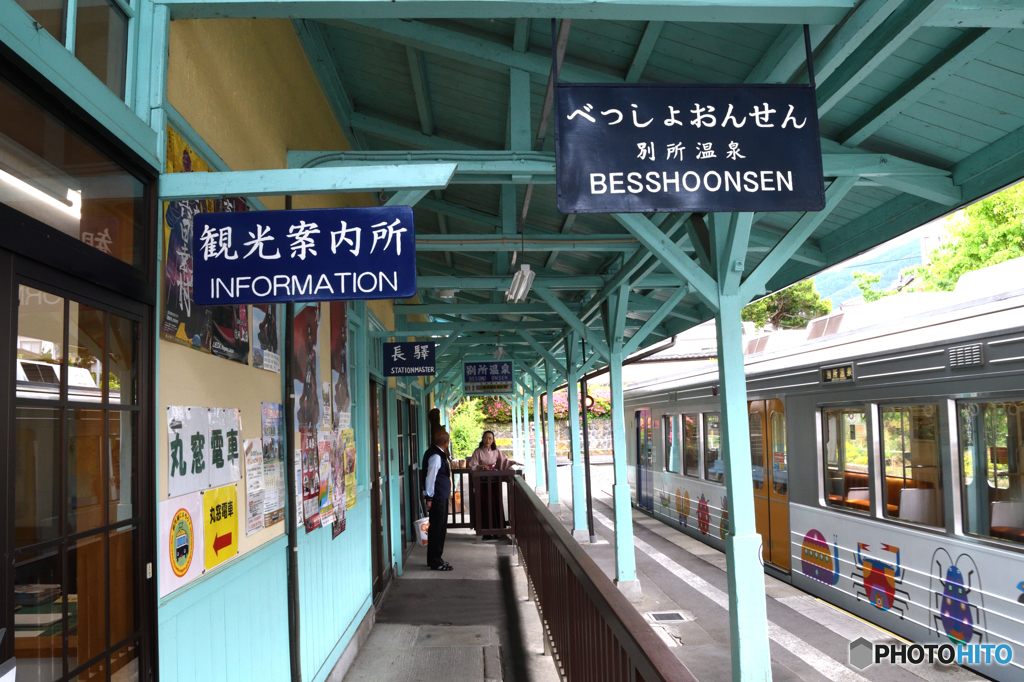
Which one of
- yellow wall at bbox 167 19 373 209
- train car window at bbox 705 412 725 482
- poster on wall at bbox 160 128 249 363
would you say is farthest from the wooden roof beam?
train car window at bbox 705 412 725 482

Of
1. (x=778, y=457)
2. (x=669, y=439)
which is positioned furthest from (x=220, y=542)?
(x=669, y=439)

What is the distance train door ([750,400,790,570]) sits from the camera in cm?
768

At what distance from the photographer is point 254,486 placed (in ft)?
11.0

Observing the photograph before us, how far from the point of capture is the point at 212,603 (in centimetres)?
281

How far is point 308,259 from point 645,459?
1198 centimetres

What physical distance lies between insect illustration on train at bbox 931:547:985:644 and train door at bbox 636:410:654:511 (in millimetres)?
7862

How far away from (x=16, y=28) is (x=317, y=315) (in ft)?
10.1

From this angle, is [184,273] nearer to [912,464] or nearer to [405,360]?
[912,464]

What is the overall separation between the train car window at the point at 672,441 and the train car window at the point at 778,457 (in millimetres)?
3445

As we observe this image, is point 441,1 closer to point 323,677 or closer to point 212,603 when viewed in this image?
point 212,603

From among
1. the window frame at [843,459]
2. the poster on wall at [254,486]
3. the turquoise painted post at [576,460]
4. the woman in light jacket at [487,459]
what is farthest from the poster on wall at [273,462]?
the turquoise painted post at [576,460]

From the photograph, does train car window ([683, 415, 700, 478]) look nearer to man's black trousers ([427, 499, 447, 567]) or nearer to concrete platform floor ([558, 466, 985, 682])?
concrete platform floor ([558, 466, 985, 682])

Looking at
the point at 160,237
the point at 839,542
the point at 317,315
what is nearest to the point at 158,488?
the point at 160,237

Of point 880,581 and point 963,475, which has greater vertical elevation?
point 963,475
